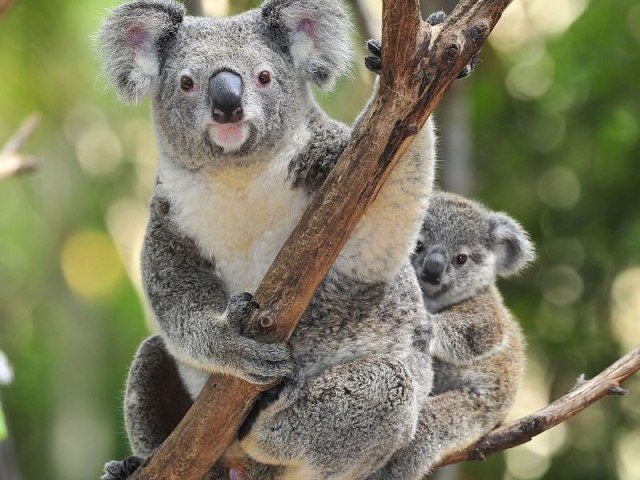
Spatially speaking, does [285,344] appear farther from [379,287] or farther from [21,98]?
[21,98]

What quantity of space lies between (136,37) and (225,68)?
2.11 feet

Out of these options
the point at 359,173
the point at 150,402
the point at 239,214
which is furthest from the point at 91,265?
the point at 359,173

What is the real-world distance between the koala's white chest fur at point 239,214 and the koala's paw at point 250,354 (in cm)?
33

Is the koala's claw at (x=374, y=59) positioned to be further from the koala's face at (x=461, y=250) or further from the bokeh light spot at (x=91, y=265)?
the bokeh light spot at (x=91, y=265)

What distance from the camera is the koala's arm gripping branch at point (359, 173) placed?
3.23 m

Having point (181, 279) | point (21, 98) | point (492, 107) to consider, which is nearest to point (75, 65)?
point (21, 98)

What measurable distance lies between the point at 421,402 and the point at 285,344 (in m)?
0.94

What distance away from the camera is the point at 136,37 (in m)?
4.27

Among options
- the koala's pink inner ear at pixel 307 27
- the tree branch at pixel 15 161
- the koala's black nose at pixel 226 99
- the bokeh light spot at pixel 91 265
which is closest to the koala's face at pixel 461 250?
the koala's pink inner ear at pixel 307 27

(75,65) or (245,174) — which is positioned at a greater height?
(245,174)

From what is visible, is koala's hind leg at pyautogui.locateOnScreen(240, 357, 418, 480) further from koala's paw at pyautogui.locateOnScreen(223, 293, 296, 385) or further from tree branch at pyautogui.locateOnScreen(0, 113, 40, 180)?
tree branch at pyautogui.locateOnScreen(0, 113, 40, 180)

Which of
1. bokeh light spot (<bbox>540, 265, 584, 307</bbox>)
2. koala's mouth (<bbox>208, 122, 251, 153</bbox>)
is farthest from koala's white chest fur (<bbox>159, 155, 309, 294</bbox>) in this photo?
bokeh light spot (<bbox>540, 265, 584, 307</bbox>)

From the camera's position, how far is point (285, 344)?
375 centimetres

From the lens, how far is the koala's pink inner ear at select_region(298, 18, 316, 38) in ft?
13.8
